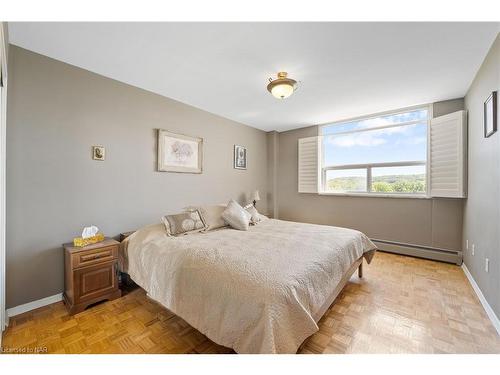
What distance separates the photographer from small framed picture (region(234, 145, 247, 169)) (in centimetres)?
410

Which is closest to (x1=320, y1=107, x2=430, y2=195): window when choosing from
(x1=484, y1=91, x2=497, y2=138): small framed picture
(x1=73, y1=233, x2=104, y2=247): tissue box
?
(x1=484, y1=91, x2=497, y2=138): small framed picture

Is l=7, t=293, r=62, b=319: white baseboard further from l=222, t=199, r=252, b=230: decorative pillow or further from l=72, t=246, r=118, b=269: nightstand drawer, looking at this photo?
l=222, t=199, r=252, b=230: decorative pillow

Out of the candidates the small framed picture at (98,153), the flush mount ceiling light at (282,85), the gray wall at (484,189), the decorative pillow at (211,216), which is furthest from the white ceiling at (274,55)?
the decorative pillow at (211,216)

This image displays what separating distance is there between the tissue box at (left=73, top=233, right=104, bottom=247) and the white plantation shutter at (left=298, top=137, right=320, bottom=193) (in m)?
3.67

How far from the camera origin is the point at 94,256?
200cm

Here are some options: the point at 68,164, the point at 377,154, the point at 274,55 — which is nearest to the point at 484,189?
the point at 377,154

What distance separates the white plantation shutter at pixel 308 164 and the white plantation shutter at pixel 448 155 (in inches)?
71.8

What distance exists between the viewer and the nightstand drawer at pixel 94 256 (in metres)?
1.91

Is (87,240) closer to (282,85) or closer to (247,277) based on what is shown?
(247,277)

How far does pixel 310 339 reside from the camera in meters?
1.55

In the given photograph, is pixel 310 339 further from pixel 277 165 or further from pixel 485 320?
pixel 277 165

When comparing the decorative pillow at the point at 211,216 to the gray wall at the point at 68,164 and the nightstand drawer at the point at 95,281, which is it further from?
the nightstand drawer at the point at 95,281

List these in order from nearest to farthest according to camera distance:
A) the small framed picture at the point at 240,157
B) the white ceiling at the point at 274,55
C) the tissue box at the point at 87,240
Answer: the white ceiling at the point at 274,55, the tissue box at the point at 87,240, the small framed picture at the point at 240,157
